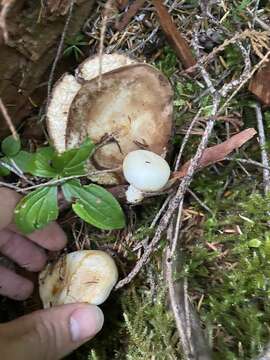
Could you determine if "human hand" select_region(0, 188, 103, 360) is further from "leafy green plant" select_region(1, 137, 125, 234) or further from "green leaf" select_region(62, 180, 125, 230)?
"green leaf" select_region(62, 180, 125, 230)

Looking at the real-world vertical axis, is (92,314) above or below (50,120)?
below

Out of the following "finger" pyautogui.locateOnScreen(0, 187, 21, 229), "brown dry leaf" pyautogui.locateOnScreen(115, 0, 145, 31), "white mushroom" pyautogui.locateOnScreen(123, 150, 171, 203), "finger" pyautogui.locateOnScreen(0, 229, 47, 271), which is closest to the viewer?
"white mushroom" pyautogui.locateOnScreen(123, 150, 171, 203)

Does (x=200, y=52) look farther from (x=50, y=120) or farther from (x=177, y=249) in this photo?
(x=177, y=249)

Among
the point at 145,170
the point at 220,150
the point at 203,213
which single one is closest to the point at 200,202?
the point at 203,213

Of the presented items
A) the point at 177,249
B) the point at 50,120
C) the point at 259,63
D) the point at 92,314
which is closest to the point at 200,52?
the point at 259,63

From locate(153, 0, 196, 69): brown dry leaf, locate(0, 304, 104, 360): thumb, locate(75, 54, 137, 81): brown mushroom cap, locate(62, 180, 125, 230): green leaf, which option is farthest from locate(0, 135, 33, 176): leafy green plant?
locate(153, 0, 196, 69): brown dry leaf

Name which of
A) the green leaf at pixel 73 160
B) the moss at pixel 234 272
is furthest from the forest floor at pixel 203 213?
the green leaf at pixel 73 160
